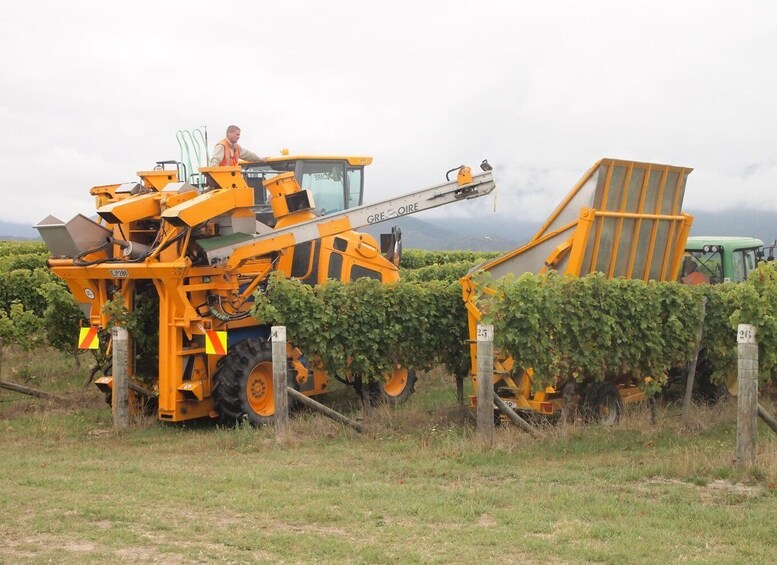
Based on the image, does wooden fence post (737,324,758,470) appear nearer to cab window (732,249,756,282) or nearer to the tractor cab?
the tractor cab

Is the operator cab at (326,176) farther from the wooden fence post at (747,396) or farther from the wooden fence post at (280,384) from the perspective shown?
the wooden fence post at (747,396)

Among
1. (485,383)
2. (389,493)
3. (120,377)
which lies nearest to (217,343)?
(120,377)

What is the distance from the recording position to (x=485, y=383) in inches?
441

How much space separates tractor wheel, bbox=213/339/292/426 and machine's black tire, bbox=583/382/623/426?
4.07 meters

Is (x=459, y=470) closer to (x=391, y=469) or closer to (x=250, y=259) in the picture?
(x=391, y=469)

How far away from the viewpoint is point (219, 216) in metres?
12.8

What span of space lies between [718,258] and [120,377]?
9.82 m

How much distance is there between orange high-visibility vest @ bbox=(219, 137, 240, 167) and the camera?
14.2 meters

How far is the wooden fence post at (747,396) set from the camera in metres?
9.51

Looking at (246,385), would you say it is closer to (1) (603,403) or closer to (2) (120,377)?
(2) (120,377)

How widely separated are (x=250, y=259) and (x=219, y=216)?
0.98m

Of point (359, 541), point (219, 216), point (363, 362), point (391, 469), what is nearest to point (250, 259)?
point (219, 216)

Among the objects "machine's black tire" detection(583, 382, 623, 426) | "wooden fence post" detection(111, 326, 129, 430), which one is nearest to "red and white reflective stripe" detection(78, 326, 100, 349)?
"wooden fence post" detection(111, 326, 129, 430)

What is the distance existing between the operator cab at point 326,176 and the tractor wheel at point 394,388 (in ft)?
9.41
